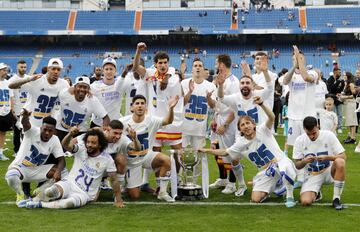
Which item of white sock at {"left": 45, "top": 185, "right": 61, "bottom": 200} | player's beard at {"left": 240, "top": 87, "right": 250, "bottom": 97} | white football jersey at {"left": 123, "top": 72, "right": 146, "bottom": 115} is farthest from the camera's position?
white football jersey at {"left": 123, "top": 72, "right": 146, "bottom": 115}

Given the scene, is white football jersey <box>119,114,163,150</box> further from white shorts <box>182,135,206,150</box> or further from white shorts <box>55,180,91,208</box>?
white shorts <box>55,180,91,208</box>

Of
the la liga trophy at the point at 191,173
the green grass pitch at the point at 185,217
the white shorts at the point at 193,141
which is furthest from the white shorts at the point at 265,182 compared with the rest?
the white shorts at the point at 193,141

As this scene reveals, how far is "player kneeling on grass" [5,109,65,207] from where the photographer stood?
297 inches

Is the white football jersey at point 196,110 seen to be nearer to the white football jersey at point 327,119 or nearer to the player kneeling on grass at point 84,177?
the player kneeling on grass at point 84,177

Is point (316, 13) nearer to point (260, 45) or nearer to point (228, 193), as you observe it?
point (260, 45)

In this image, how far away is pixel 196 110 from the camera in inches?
355

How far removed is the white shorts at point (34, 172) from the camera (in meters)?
7.66

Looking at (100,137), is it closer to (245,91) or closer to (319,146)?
(245,91)

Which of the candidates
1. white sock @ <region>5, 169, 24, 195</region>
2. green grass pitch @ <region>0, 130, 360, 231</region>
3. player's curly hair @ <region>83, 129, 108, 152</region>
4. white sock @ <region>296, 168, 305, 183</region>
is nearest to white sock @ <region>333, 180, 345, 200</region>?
green grass pitch @ <region>0, 130, 360, 231</region>

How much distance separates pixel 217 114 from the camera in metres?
9.21

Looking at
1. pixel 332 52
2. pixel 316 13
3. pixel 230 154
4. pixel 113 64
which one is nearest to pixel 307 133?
pixel 230 154

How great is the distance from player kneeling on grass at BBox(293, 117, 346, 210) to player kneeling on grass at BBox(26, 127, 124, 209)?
256 centimetres

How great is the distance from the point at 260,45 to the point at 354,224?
4756 centimetres

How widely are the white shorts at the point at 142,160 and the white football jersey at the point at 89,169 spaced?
0.59 m
